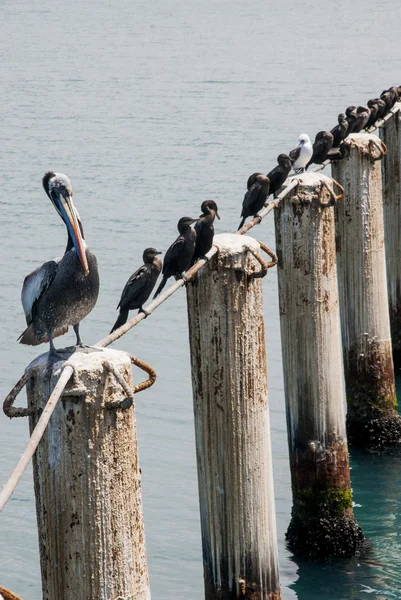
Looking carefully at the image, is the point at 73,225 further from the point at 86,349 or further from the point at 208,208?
the point at 208,208

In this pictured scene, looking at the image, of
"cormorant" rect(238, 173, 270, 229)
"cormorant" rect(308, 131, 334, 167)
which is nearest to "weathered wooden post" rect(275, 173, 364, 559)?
"cormorant" rect(238, 173, 270, 229)

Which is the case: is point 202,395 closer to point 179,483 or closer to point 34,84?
point 179,483

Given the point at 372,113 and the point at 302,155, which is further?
the point at 372,113

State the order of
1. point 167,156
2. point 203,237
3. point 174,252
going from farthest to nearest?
point 167,156 → point 174,252 → point 203,237

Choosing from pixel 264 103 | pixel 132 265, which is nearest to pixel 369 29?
pixel 264 103

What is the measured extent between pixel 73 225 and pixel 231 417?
4.73ft

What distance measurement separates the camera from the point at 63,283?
4816 mm

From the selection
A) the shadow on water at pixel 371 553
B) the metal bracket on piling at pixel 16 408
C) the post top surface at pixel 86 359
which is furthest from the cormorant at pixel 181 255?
the shadow on water at pixel 371 553

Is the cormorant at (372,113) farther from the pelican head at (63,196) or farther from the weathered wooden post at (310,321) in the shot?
the pelican head at (63,196)

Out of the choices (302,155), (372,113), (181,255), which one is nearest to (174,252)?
(181,255)

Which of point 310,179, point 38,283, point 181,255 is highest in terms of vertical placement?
point 310,179

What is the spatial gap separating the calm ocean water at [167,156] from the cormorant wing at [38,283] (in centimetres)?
410

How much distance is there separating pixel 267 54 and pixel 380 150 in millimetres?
38769

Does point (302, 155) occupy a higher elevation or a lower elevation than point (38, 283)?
higher
